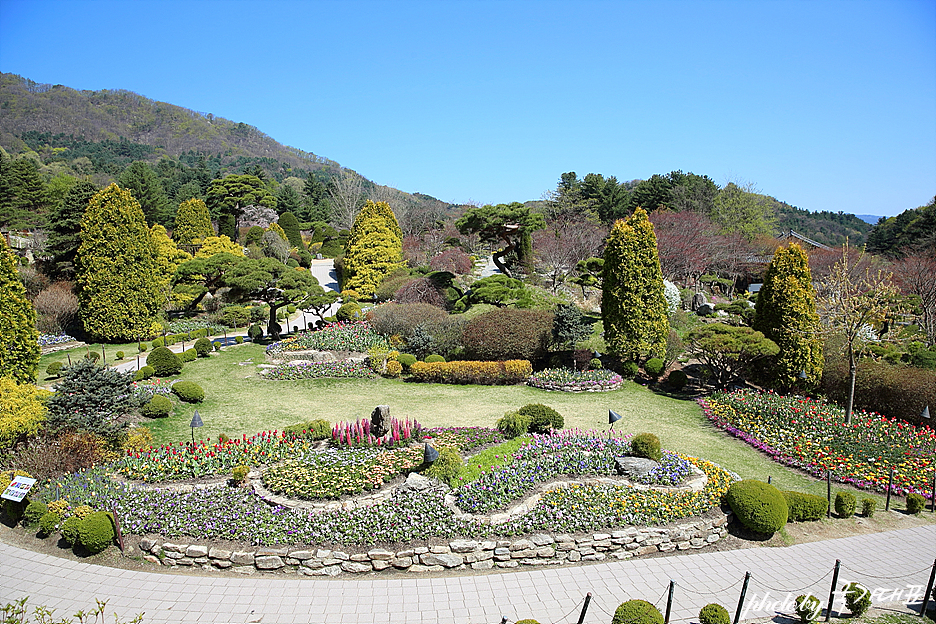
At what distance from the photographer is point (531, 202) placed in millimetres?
68875

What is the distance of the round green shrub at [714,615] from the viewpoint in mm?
6352

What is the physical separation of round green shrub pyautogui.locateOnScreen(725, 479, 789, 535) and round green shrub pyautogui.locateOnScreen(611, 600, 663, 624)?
3.77m

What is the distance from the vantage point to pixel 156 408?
13891mm

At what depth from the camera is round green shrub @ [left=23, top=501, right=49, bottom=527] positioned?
29.1ft

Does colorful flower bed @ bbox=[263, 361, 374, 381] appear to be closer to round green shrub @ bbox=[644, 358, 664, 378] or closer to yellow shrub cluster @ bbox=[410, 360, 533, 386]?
yellow shrub cluster @ bbox=[410, 360, 533, 386]

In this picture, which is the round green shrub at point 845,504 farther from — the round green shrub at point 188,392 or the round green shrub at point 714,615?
the round green shrub at point 188,392

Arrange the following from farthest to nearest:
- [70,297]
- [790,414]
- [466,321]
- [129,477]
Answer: [70,297], [466,321], [790,414], [129,477]

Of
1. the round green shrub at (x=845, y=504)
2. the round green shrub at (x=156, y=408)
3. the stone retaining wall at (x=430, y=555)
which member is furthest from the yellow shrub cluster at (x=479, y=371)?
the round green shrub at (x=845, y=504)

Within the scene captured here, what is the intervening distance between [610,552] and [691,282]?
33002 mm

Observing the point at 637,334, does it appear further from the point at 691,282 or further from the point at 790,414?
the point at 691,282

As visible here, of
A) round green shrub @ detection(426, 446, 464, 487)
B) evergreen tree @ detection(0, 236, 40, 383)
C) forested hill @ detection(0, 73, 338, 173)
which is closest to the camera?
round green shrub @ detection(426, 446, 464, 487)

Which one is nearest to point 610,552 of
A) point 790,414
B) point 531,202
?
point 790,414

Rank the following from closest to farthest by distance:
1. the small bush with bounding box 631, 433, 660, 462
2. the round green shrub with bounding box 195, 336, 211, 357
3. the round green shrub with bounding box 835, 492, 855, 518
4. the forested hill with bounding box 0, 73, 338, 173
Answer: the round green shrub with bounding box 835, 492, 855, 518 → the small bush with bounding box 631, 433, 660, 462 → the round green shrub with bounding box 195, 336, 211, 357 → the forested hill with bounding box 0, 73, 338, 173

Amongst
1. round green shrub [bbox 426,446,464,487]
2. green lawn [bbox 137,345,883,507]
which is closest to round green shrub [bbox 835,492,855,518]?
green lawn [bbox 137,345,883,507]
